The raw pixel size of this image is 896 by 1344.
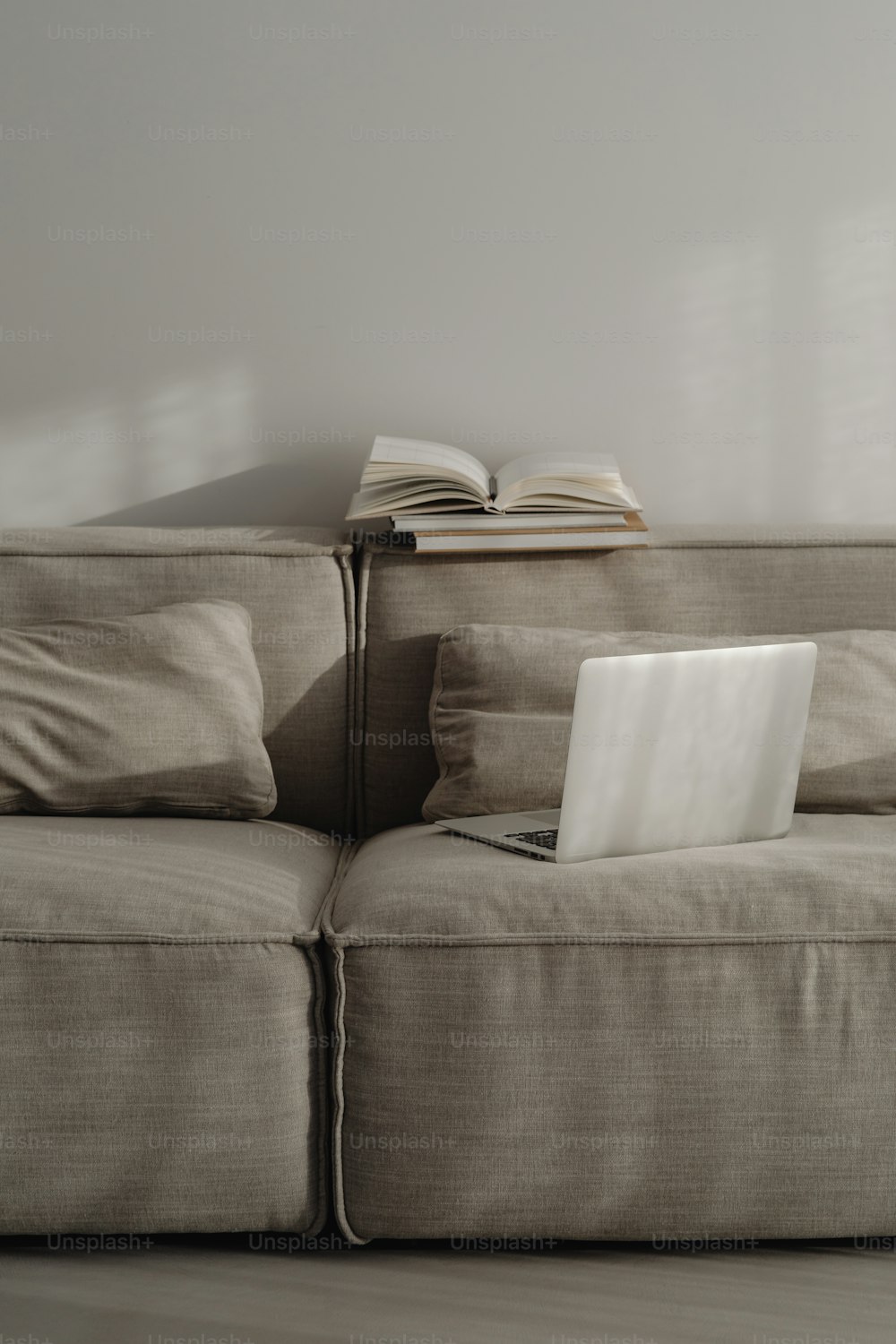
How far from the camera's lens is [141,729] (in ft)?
5.98

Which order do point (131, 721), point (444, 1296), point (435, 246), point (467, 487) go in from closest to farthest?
point (444, 1296), point (131, 721), point (467, 487), point (435, 246)

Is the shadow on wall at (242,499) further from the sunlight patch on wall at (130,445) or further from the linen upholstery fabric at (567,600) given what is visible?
the linen upholstery fabric at (567,600)

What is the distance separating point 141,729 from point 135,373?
867 mm

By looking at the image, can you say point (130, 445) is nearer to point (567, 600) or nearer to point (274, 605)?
point (274, 605)

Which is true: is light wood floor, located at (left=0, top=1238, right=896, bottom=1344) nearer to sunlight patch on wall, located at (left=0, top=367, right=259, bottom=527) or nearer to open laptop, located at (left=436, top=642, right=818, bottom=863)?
open laptop, located at (left=436, top=642, right=818, bottom=863)

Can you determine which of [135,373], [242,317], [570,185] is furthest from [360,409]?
[570,185]

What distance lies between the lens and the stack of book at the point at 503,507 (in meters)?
2.04

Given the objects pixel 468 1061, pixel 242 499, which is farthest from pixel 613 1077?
pixel 242 499

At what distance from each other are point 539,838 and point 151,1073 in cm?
56

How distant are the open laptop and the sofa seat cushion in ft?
0.20

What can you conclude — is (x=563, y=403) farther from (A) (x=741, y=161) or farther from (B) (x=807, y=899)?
(B) (x=807, y=899)

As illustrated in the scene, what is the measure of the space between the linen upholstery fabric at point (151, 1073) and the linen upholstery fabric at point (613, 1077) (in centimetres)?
7

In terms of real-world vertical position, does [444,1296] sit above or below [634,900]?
below

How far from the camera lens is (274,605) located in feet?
6.73
